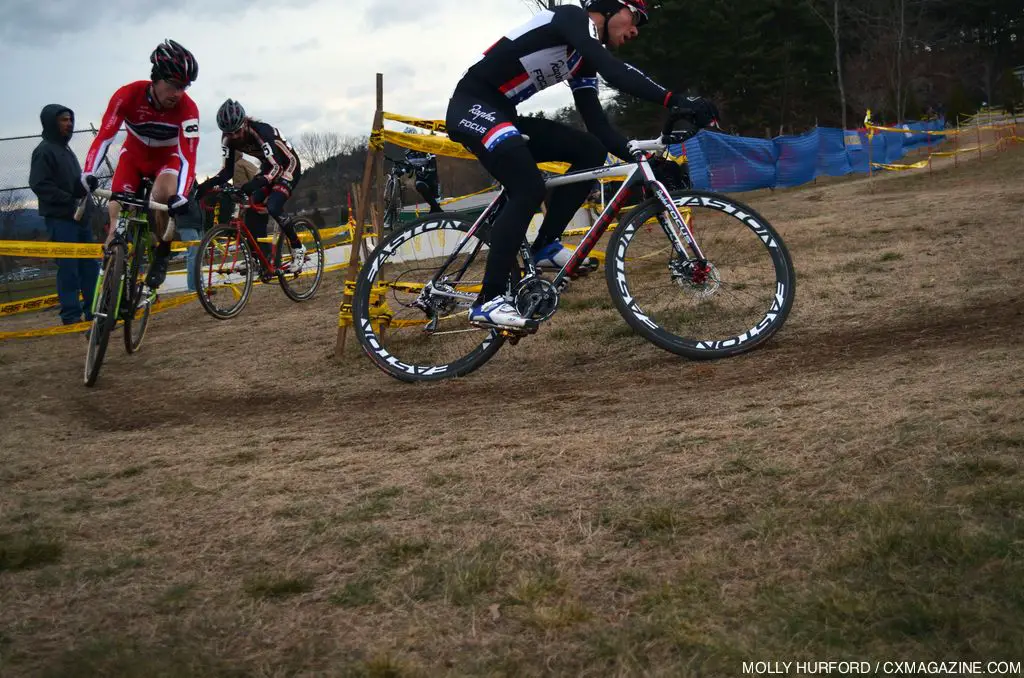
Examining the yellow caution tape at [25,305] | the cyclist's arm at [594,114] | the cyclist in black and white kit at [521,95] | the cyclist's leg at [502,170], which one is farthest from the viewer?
the yellow caution tape at [25,305]

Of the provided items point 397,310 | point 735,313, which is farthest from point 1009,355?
point 397,310

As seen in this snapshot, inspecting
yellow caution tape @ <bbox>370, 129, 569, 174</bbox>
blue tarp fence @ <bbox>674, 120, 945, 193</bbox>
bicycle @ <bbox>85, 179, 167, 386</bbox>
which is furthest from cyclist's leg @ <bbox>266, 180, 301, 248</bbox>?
blue tarp fence @ <bbox>674, 120, 945, 193</bbox>

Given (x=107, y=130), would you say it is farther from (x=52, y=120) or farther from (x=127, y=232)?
(x=52, y=120)

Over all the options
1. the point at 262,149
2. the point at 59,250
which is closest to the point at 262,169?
the point at 262,149

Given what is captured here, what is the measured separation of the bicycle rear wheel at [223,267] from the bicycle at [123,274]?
196cm

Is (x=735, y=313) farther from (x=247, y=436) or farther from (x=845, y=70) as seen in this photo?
(x=845, y=70)

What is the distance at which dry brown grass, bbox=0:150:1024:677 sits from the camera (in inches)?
89.9

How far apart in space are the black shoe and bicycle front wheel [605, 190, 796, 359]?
4.17m

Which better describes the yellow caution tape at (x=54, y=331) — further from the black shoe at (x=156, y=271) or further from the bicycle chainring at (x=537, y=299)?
the bicycle chainring at (x=537, y=299)

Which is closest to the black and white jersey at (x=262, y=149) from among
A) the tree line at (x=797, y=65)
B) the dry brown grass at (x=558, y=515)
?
the dry brown grass at (x=558, y=515)

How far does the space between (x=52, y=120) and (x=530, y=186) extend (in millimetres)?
7989

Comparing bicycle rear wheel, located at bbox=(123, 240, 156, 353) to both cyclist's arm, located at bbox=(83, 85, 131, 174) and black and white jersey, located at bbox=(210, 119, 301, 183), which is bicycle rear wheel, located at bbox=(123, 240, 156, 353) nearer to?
cyclist's arm, located at bbox=(83, 85, 131, 174)

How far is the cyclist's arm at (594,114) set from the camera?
565 cm

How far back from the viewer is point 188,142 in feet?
24.7
